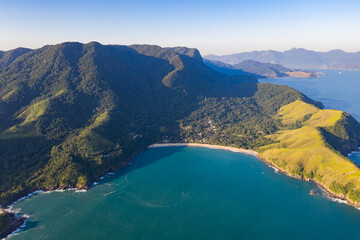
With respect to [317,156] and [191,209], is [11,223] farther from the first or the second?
[317,156]

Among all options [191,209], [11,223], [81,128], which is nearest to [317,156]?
[191,209]

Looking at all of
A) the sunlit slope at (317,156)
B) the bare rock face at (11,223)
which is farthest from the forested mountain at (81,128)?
the bare rock face at (11,223)

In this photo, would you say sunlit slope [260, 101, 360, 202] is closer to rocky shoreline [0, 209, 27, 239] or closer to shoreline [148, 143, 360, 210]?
shoreline [148, 143, 360, 210]

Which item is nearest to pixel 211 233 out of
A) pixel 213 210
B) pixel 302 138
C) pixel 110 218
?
pixel 213 210

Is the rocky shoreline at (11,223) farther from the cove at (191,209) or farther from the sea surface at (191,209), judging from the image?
the sea surface at (191,209)

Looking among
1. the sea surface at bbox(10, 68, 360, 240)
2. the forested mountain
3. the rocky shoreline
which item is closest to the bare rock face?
the rocky shoreline

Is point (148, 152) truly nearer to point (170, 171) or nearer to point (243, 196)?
point (170, 171)
